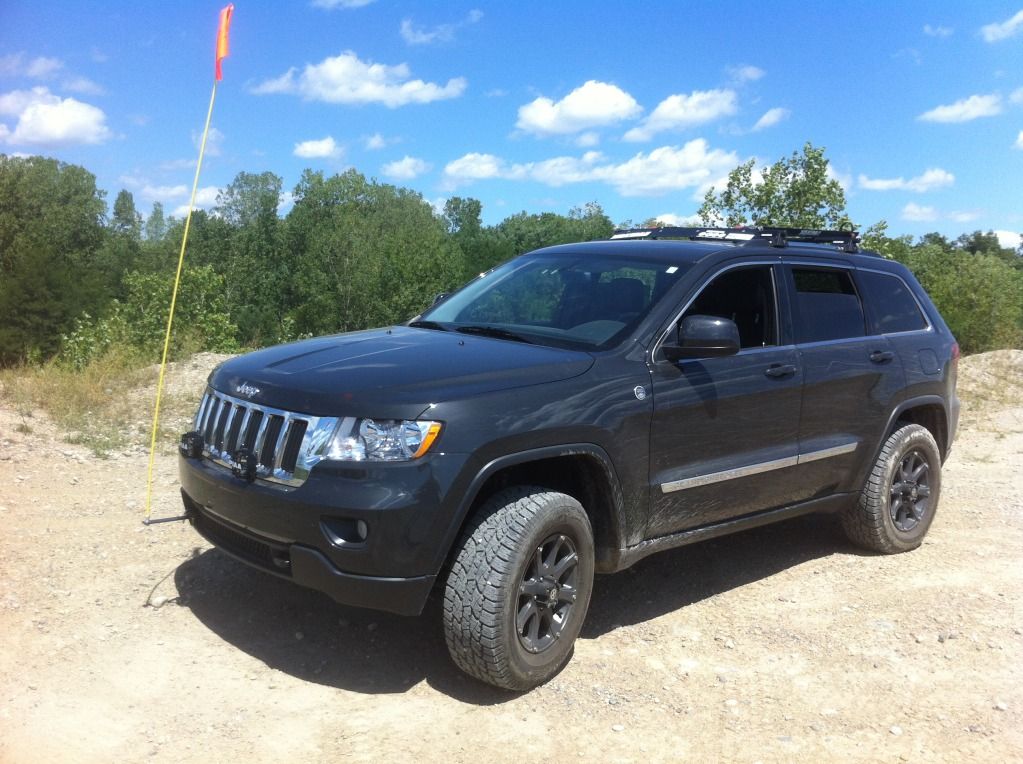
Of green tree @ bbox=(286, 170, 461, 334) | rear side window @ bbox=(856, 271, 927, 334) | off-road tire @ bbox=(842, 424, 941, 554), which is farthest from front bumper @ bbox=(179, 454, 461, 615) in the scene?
green tree @ bbox=(286, 170, 461, 334)

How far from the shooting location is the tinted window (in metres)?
4.86

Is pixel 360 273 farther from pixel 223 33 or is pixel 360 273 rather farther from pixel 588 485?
pixel 588 485

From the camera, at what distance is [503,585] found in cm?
365

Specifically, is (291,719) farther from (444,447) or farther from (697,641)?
(697,641)

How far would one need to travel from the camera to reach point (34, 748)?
3279 mm

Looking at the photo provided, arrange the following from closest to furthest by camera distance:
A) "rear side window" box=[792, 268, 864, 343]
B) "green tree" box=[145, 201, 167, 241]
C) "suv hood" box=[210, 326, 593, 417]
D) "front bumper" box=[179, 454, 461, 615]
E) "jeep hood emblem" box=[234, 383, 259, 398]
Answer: "front bumper" box=[179, 454, 461, 615] → "suv hood" box=[210, 326, 593, 417] → "jeep hood emblem" box=[234, 383, 259, 398] → "rear side window" box=[792, 268, 864, 343] → "green tree" box=[145, 201, 167, 241]

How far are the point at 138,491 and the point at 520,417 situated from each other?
4130 millimetres

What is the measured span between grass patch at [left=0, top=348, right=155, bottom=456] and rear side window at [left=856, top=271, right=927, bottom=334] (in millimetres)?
6198

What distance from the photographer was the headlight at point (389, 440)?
11.5ft

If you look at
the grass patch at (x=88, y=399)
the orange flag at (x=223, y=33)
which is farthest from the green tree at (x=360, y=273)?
the orange flag at (x=223, y=33)

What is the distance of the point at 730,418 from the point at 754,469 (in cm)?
36

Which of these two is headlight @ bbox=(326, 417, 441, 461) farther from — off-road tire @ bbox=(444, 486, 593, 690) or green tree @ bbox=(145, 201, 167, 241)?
green tree @ bbox=(145, 201, 167, 241)

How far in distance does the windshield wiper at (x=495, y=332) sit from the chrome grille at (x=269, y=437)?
1.23 m

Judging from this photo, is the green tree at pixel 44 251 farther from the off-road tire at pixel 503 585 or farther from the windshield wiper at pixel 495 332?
the off-road tire at pixel 503 585
